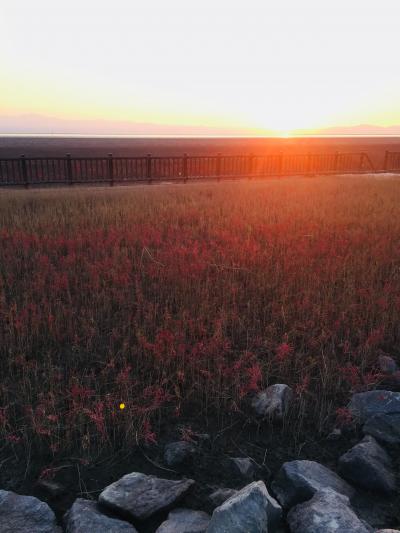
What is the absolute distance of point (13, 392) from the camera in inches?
162

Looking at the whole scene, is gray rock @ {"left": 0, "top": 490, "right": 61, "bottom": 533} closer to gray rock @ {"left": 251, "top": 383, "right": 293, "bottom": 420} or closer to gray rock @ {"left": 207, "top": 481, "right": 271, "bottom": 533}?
gray rock @ {"left": 207, "top": 481, "right": 271, "bottom": 533}

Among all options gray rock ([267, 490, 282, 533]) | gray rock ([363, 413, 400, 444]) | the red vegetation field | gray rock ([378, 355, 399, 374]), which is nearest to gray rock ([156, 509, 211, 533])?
gray rock ([267, 490, 282, 533])

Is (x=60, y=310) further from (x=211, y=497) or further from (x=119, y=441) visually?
(x=211, y=497)

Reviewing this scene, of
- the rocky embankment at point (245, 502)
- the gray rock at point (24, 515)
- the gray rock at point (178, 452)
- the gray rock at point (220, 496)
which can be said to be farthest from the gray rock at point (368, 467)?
the gray rock at point (24, 515)

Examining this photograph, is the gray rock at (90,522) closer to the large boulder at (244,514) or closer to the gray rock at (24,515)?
the gray rock at (24,515)

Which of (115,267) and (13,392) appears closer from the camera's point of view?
(13,392)

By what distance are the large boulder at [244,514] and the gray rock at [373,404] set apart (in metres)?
1.61

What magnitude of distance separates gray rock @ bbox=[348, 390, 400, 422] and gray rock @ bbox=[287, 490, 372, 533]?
1.26 metres

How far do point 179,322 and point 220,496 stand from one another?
244cm

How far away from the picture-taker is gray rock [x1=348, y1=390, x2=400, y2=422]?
3799 millimetres

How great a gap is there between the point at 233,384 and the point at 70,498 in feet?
5.76

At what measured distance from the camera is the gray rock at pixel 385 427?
3.60 m

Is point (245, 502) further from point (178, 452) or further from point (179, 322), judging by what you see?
point (179, 322)

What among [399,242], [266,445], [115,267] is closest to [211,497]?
[266,445]
